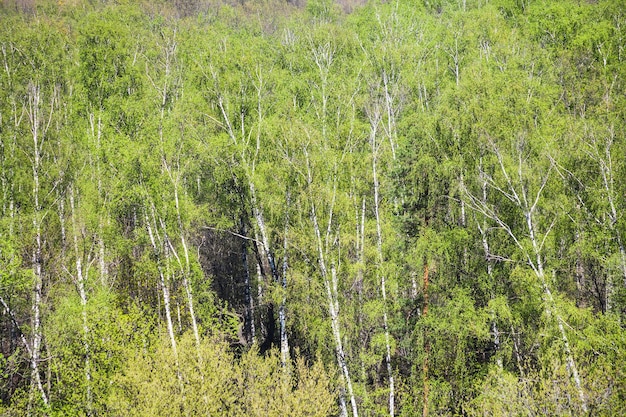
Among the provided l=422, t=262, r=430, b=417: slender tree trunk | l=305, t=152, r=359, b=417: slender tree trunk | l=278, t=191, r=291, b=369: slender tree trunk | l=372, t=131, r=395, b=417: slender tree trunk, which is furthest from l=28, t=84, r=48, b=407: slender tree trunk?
l=422, t=262, r=430, b=417: slender tree trunk

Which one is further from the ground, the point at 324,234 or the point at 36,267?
the point at 324,234

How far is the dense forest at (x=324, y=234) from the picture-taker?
16797 millimetres

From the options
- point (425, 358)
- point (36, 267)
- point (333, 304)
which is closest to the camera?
point (36, 267)

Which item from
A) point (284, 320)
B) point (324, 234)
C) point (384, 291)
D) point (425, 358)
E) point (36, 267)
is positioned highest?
point (324, 234)

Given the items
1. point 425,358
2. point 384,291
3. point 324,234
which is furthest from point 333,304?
point 425,358

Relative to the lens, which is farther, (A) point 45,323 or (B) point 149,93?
(B) point 149,93

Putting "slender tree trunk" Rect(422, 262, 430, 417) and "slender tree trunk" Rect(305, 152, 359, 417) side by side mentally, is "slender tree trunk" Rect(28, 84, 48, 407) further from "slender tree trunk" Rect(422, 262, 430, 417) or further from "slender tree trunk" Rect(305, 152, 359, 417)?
"slender tree trunk" Rect(422, 262, 430, 417)

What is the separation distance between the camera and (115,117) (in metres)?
23.7

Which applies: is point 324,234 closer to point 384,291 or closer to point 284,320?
point 384,291

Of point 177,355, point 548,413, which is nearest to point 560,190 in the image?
point 548,413

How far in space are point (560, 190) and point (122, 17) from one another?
2875 centimetres

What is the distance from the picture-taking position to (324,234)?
1988cm

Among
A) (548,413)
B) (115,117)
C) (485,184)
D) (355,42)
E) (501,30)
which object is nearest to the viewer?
(548,413)

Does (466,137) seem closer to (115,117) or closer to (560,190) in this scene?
(560,190)
